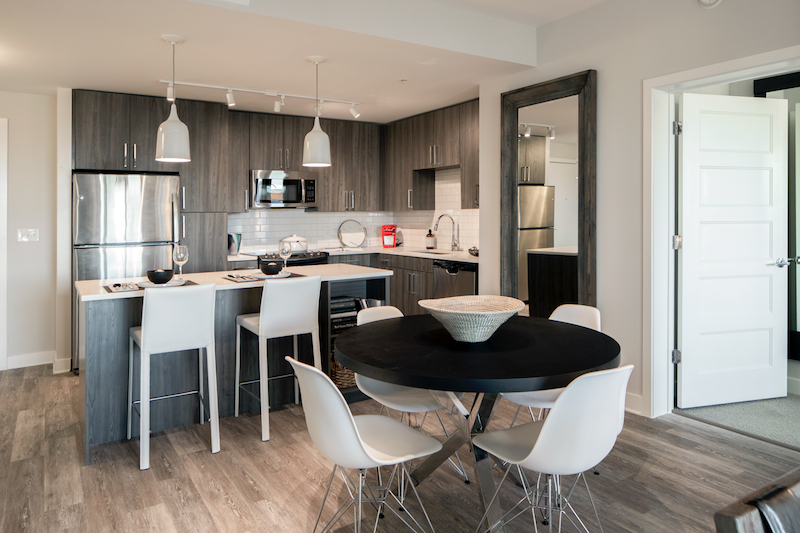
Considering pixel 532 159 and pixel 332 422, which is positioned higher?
pixel 532 159

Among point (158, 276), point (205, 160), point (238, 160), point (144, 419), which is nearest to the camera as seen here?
point (144, 419)

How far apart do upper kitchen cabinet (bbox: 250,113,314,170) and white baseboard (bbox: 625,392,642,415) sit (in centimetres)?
402

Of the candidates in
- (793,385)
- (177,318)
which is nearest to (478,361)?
(177,318)

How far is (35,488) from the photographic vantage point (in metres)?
2.55

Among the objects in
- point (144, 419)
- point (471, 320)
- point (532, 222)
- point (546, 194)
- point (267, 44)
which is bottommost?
point (144, 419)

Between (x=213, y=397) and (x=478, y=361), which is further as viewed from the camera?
(x=213, y=397)

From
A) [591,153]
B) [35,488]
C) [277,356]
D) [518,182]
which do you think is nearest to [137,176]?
[277,356]

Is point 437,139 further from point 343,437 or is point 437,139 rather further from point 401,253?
point 343,437

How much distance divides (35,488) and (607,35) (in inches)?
161

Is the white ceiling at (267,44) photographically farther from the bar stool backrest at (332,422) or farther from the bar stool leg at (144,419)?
the bar stool backrest at (332,422)

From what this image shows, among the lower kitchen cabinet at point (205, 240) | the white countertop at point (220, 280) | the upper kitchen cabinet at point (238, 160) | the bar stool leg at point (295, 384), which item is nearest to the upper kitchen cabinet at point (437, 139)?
the upper kitchen cabinet at point (238, 160)

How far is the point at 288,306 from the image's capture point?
3.21m

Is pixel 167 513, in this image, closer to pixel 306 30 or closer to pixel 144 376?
pixel 144 376

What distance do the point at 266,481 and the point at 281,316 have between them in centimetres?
93
